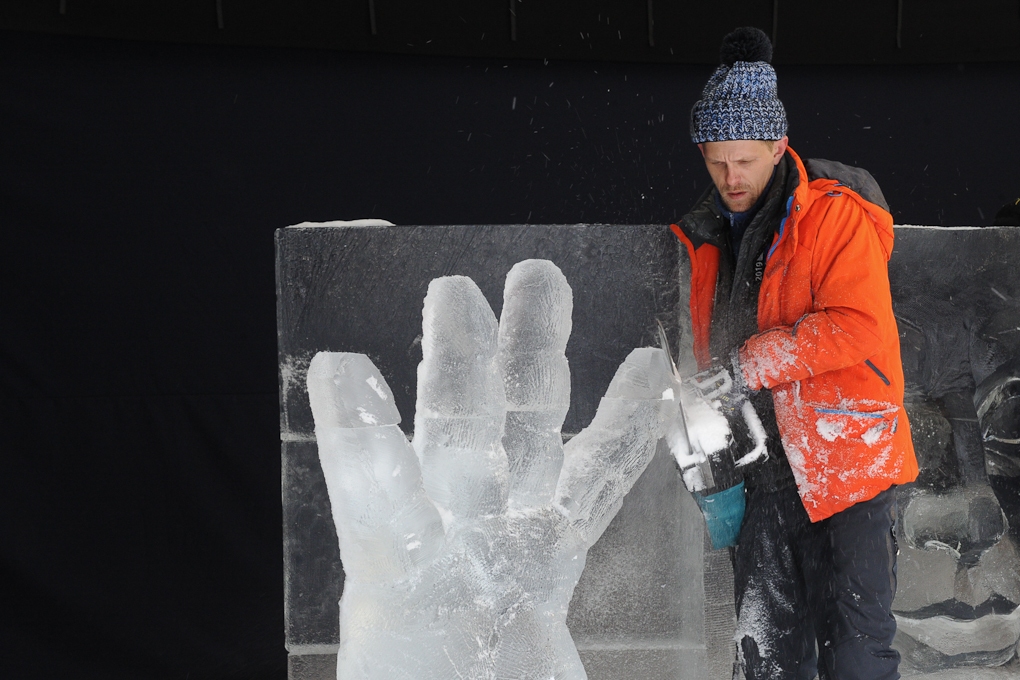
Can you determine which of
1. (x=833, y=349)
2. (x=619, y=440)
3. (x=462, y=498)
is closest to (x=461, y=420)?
(x=462, y=498)

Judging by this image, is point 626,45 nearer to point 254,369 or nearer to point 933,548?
point 254,369

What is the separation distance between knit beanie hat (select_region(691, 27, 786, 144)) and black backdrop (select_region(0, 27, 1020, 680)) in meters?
1.37

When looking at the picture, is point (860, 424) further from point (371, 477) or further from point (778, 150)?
point (371, 477)

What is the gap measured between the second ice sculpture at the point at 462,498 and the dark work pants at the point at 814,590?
31 centimetres

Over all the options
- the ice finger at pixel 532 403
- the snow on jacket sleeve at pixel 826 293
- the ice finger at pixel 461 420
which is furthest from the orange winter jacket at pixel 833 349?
the ice finger at pixel 461 420

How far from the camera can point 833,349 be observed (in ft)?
5.09

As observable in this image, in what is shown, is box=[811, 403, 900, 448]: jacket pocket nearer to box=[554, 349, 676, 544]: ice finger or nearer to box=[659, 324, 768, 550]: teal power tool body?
box=[659, 324, 768, 550]: teal power tool body

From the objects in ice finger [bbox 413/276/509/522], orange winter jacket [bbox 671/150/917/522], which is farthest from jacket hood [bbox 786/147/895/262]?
ice finger [bbox 413/276/509/522]

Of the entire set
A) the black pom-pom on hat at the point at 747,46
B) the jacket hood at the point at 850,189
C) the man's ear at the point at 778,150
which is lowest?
the jacket hood at the point at 850,189

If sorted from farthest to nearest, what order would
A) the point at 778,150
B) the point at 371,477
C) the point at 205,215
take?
the point at 205,215
the point at 778,150
the point at 371,477

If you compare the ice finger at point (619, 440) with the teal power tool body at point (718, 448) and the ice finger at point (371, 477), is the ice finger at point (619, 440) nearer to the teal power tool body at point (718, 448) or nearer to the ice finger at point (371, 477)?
the teal power tool body at point (718, 448)

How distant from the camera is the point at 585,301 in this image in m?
1.79

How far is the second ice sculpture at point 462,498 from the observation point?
1.56m

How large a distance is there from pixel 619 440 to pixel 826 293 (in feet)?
1.42
